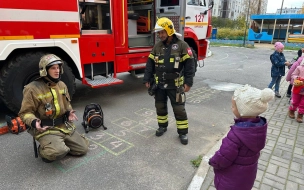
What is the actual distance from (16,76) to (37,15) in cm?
109

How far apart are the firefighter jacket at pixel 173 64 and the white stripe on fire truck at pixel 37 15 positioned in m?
1.83

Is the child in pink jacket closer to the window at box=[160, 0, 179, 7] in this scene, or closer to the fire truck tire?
the window at box=[160, 0, 179, 7]

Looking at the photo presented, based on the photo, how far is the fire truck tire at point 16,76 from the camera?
152 inches

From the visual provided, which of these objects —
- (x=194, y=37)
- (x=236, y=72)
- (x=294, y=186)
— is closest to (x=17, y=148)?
(x=294, y=186)

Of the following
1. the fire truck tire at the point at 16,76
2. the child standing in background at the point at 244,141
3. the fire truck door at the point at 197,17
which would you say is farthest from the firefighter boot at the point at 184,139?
the fire truck door at the point at 197,17

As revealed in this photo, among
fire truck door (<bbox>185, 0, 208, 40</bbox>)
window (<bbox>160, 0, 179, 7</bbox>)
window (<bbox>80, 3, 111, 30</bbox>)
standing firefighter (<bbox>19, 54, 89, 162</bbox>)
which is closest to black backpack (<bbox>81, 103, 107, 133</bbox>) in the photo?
standing firefighter (<bbox>19, 54, 89, 162</bbox>)

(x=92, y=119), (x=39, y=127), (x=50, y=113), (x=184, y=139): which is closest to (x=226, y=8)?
(x=184, y=139)

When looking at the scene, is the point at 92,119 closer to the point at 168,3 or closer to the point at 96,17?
the point at 96,17

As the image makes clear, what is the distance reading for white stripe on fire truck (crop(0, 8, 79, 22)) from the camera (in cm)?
356

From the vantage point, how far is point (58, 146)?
110 inches

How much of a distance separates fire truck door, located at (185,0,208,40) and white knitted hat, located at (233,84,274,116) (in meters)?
5.04

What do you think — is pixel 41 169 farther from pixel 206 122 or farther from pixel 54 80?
pixel 206 122

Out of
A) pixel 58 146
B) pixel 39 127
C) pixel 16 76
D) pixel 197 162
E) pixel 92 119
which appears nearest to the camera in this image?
pixel 39 127

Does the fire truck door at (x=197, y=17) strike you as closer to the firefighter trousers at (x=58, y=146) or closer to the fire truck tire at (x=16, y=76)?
the fire truck tire at (x=16, y=76)
